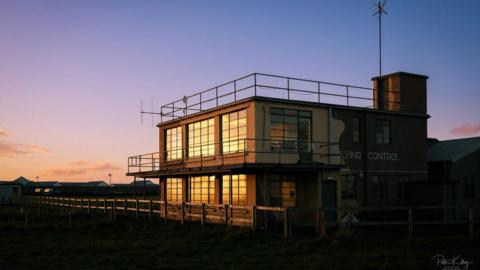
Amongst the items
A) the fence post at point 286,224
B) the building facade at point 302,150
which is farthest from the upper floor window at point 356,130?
the fence post at point 286,224

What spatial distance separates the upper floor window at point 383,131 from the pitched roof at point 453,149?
3885 mm

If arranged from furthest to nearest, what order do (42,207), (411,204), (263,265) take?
1. (42,207)
2. (411,204)
3. (263,265)

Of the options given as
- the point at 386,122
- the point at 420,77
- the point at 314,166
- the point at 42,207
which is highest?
the point at 420,77

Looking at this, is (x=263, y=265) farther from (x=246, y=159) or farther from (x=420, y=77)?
(x=420, y=77)

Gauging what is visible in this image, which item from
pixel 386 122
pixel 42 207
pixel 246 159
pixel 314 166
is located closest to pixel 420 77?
pixel 386 122

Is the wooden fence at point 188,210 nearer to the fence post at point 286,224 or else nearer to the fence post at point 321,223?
the fence post at point 286,224

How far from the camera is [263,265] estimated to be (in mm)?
14492

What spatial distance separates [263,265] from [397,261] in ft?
11.7

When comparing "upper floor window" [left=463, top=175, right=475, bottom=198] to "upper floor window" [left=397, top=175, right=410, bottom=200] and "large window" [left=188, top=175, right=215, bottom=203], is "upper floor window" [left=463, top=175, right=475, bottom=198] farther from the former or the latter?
"large window" [left=188, top=175, right=215, bottom=203]

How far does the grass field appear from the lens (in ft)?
48.2

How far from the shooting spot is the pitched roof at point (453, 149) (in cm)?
3225

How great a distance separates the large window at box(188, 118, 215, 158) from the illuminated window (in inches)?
106

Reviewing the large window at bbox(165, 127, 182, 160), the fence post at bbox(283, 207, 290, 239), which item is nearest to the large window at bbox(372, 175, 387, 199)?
the large window at bbox(165, 127, 182, 160)

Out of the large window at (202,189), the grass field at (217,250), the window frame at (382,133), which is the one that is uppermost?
the window frame at (382,133)
